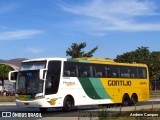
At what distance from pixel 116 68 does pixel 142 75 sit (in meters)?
3.74

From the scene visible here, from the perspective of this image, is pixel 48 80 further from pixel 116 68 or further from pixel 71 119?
pixel 116 68

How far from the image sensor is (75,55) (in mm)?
71500

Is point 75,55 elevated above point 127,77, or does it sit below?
above

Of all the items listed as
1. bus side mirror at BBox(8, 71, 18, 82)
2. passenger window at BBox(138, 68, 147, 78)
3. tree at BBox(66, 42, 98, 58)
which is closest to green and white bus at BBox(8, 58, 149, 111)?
bus side mirror at BBox(8, 71, 18, 82)

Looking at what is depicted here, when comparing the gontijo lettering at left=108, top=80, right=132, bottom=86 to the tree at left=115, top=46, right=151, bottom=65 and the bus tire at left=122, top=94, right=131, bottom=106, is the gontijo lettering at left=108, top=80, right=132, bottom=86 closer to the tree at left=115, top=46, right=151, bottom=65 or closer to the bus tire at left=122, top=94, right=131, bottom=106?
the bus tire at left=122, top=94, right=131, bottom=106

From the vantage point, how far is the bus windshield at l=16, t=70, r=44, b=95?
24.0 meters

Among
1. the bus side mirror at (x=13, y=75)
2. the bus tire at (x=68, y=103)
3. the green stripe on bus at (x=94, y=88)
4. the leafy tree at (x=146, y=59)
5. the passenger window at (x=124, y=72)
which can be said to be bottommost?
the bus tire at (x=68, y=103)

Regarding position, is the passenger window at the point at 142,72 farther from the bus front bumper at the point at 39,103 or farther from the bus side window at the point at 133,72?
the bus front bumper at the point at 39,103

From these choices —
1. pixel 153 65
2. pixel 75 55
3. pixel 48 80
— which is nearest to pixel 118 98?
pixel 48 80

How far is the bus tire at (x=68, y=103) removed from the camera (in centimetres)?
2505

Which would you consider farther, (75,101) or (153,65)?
(153,65)

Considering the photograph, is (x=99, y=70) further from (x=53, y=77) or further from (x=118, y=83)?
(x=53, y=77)

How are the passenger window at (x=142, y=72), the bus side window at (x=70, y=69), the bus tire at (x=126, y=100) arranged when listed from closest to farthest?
the bus side window at (x=70, y=69) < the bus tire at (x=126, y=100) < the passenger window at (x=142, y=72)

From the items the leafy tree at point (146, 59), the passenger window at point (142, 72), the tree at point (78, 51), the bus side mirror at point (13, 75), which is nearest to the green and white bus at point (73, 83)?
the bus side mirror at point (13, 75)
